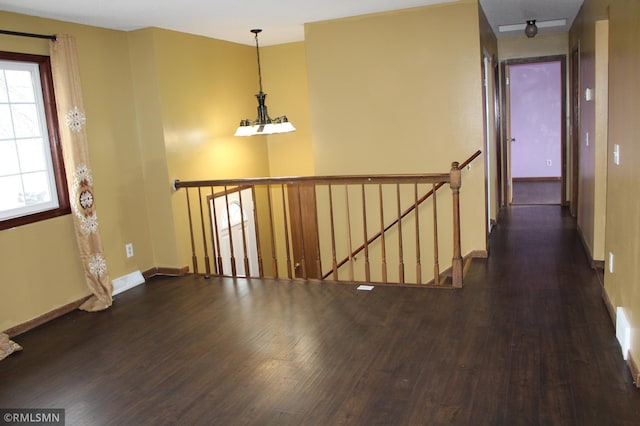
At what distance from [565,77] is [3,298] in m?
6.99

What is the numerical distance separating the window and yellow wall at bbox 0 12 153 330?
0.10 m

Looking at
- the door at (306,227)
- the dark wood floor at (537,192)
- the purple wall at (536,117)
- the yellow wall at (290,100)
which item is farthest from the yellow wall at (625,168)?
the purple wall at (536,117)

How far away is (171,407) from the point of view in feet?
9.06

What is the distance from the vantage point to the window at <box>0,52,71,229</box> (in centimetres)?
394

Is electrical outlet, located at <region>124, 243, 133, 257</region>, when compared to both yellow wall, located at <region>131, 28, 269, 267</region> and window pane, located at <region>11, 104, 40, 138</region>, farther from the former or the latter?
window pane, located at <region>11, 104, 40, 138</region>

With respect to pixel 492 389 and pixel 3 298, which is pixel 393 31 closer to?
pixel 492 389

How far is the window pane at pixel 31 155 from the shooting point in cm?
406

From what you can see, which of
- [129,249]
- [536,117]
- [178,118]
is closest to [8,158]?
[129,249]

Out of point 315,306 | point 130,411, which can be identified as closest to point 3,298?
point 130,411

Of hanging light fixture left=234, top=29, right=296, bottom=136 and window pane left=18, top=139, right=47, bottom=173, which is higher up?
hanging light fixture left=234, top=29, right=296, bottom=136

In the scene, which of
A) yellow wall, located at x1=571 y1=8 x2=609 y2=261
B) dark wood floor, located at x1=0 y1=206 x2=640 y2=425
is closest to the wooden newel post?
dark wood floor, located at x1=0 y1=206 x2=640 y2=425

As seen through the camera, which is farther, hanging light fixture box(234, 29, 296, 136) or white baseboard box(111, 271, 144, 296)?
hanging light fixture box(234, 29, 296, 136)

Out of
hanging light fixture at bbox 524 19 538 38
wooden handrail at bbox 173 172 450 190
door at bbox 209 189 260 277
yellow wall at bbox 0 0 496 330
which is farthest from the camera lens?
hanging light fixture at bbox 524 19 538 38

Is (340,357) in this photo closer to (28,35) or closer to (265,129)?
(265,129)
